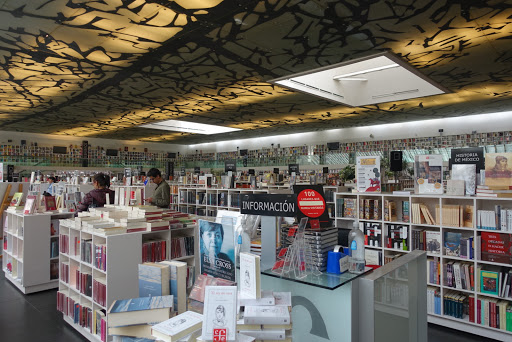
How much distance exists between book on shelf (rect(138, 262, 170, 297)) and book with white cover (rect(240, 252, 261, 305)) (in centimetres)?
50

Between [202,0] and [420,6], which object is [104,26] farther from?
[420,6]

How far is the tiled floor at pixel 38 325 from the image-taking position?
3.92 metres

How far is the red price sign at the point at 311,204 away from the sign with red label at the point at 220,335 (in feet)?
3.11

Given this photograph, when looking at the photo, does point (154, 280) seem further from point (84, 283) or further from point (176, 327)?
point (84, 283)

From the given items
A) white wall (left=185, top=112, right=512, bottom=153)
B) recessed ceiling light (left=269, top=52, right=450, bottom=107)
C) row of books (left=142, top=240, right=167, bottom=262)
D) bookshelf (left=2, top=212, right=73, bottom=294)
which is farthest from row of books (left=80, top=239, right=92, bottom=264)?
white wall (left=185, top=112, right=512, bottom=153)

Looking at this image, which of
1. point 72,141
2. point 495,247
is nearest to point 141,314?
point 495,247

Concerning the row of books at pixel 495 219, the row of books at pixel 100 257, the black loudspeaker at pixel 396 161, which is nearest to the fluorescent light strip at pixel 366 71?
the black loudspeaker at pixel 396 161

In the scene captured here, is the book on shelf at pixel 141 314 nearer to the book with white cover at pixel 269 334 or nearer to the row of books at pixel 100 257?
the book with white cover at pixel 269 334

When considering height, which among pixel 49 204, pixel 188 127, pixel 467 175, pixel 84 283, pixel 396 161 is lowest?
pixel 84 283

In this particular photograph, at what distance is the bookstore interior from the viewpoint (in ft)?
6.32

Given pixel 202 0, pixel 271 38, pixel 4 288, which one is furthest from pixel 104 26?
pixel 4 288

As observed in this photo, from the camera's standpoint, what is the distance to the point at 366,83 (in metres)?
7.84

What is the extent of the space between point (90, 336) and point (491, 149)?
10.3m

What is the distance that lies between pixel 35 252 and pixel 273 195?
5167 millimetres
